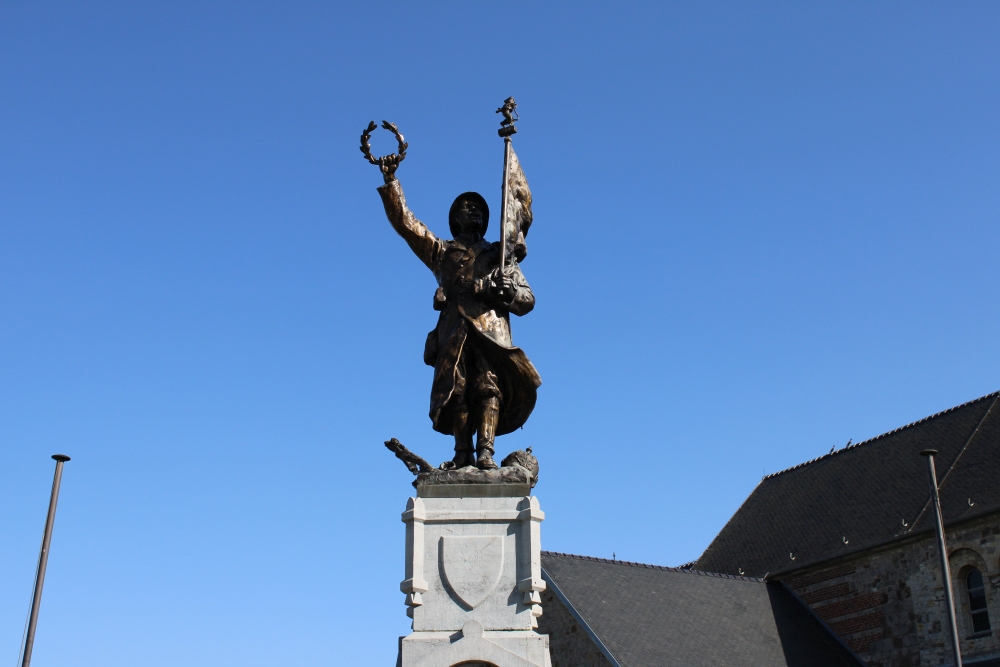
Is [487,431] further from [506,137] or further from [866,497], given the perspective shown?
[866,497]

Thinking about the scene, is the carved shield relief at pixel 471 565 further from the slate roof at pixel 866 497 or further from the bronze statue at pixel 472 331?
the slate roof at pixel 866 497

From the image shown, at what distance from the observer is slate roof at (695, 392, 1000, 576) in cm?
2622

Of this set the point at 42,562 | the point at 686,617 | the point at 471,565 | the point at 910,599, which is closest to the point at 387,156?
the point at 471,565

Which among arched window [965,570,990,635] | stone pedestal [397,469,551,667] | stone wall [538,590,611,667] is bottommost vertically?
stone pedestal [397,469,551,667]

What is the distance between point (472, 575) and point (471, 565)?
0.18 feet

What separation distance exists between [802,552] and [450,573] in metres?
25.0

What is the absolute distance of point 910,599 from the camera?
25344 mm

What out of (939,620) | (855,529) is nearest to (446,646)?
(939,620)

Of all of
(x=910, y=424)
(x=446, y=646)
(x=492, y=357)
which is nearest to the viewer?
(x=446, y=646)

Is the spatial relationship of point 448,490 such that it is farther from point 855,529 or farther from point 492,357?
point 855,529

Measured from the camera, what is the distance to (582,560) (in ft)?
79.8

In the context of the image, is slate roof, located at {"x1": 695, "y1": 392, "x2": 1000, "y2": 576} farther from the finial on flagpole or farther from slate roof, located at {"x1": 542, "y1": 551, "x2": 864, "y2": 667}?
the finial on flagpole

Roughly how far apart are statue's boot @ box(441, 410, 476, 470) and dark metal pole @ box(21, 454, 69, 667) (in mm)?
9287

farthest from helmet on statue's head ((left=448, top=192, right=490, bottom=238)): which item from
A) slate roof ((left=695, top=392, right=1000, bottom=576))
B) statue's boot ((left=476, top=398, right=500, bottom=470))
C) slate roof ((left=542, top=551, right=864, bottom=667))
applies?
slate roof ((left=695, top=392, right=1000, bottom=576))
